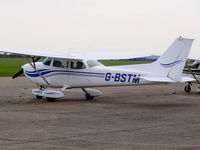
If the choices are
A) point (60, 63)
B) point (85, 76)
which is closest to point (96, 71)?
point (85, 76)

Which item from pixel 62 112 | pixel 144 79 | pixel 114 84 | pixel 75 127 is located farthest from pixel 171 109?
pixel 75 127

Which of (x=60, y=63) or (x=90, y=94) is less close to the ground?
(x=60, y=63)

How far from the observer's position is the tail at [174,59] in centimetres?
1453

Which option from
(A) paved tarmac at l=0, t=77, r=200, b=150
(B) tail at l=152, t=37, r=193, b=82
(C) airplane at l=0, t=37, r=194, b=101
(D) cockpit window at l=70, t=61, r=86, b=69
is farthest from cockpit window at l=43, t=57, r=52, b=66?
(B) tail at l=152, t=37, r=193, b=82

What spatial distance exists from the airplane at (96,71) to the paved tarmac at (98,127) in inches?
37.7

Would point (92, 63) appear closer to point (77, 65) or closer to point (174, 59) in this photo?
point (77, 65)

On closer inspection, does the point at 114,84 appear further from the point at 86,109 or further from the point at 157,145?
the point at 157,145

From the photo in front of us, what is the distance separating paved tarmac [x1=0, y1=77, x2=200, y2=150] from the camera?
7652 mm

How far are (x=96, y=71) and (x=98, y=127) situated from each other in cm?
579

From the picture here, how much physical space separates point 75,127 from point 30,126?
982 mm

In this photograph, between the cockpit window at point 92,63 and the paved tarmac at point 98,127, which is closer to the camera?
the paved tarmac at point 98,127

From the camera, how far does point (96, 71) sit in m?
15.2

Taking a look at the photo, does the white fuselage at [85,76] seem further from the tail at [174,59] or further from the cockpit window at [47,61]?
the tail at [174,59]

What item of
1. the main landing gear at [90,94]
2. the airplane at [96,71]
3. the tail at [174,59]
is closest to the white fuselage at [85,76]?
the airplane at [96,71]
